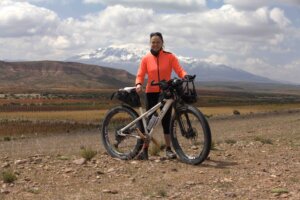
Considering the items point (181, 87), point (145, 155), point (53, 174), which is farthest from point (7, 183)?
point (181, 87)

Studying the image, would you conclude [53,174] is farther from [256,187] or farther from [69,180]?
[256,187]

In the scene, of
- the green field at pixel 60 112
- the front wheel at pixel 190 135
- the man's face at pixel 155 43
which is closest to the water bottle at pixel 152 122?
the front wheel at pixel 190 135

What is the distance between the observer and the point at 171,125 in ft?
27.8

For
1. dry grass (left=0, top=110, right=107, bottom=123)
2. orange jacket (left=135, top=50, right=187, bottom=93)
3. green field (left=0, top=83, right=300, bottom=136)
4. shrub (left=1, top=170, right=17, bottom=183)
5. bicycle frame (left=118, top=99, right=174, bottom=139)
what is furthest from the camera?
dry grass (left=0, top=110, right=107, bottom=123)

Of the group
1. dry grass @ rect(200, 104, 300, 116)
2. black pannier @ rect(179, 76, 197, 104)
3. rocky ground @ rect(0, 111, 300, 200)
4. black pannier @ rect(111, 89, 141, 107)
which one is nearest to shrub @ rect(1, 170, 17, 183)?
rocky ground @ rect(0, 111, 300, 200)

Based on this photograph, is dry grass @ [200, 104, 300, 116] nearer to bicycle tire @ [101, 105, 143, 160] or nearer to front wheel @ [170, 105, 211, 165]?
bicycle tire @ [101, 105, 143, 160]

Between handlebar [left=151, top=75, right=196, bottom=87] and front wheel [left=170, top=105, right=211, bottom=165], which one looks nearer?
front wheel [left=170, top=105, right=211, bottom=165]

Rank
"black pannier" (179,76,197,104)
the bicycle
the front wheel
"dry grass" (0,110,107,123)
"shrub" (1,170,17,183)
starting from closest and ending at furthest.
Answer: "shrub" (1,170,17,183) < the front wheel < the bicycle < "black pannier" (179,76,197,104) < "dry grass" (0,110,107,123)

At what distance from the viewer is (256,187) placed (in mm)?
6297

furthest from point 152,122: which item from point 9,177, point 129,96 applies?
point 9,177

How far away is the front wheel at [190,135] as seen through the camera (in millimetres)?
7754

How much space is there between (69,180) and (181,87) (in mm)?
2556

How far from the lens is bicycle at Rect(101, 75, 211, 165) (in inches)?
314

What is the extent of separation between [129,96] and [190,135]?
143 centimetres
